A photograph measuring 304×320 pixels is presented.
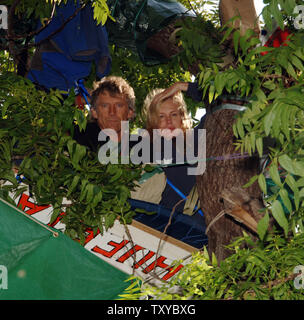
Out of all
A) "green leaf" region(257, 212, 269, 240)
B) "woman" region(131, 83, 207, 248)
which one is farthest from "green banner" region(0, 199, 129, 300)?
"woman" region(131, 83, 207, 248)

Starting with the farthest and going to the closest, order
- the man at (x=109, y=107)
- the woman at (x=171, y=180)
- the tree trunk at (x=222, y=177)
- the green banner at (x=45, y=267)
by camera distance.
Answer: the man at (x=109, y=107) → the woman at (x=171, y=180) → the tree trunk at (x=222, y=177) → the green banner at (x=45, y=267)

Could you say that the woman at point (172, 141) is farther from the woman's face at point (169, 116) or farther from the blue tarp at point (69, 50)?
the blue tarp at point (69, 50)

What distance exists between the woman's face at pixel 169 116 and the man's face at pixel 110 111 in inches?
26.7

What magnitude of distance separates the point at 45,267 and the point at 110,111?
125 inches

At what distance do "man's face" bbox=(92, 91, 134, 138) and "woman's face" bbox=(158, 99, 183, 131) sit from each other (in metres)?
0.68

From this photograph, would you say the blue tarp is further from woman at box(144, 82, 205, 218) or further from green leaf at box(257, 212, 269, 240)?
green leaf at box(257, 212, 269, 240)

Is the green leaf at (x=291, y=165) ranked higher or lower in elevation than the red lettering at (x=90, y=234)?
higher

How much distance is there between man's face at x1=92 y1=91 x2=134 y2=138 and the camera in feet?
19.5

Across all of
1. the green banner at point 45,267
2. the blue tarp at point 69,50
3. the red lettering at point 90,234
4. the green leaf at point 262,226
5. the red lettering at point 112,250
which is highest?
the blue tarp at point 69,50

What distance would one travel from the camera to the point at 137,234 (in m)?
4.84

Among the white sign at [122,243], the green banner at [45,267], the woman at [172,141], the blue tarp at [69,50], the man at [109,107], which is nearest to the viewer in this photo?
the green banner at [45,267]

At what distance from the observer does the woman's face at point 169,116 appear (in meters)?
5.52

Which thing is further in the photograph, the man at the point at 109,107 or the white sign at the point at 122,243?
the man at the point at 109,107

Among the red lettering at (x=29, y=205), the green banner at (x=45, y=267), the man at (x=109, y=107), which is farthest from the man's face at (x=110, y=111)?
the green banner at (x=45, y=267)
